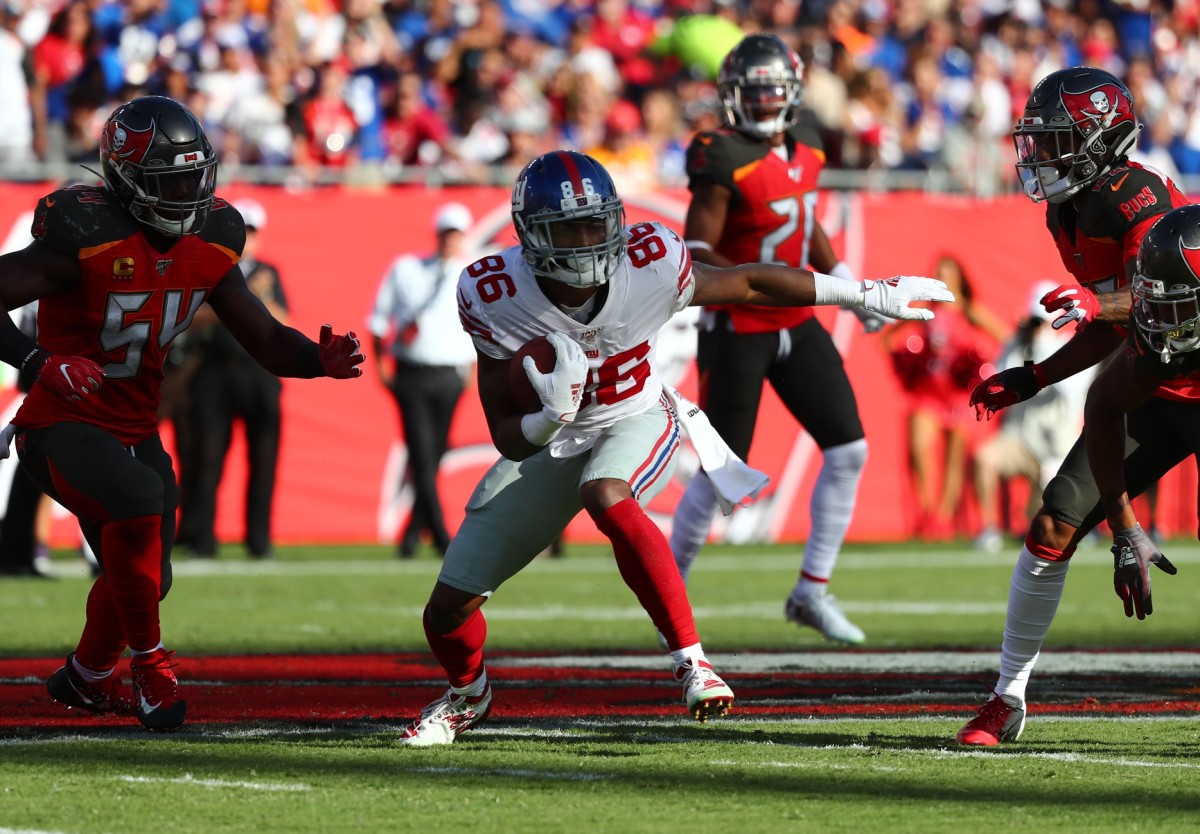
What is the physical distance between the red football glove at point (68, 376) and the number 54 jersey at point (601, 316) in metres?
1.04

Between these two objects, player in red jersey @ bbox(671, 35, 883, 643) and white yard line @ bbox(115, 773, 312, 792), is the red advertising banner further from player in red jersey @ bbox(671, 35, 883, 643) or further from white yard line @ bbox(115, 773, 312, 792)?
white yard line @ bbox(115, 773, 312, 792)

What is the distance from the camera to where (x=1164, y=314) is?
4.92m

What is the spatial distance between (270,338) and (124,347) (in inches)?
17.7

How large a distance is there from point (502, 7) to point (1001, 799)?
13.4 meters

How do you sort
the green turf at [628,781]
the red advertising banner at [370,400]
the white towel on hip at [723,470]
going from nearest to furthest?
the green turf at [628,781] < the white towel on hip at [723,470] < the red advertising banner at [370,400]

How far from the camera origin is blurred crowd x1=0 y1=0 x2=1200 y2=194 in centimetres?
1379

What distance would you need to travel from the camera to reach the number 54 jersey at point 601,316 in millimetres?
5254

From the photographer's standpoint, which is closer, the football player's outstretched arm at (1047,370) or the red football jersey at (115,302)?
the football player's outstretched arm at (1047,370)

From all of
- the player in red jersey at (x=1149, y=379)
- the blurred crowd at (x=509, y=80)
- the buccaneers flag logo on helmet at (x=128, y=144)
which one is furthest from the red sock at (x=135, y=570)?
the blurred crowd at (x=509, y=80)

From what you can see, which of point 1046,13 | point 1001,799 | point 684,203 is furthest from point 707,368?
point 1046,13

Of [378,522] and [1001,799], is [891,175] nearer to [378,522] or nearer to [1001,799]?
[378,522]

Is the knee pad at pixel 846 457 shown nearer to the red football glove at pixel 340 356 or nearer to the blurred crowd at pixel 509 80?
the red football glove at pixel 340 356

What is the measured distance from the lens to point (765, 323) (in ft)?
25.5

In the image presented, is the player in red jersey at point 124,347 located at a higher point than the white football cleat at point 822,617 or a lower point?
higher
